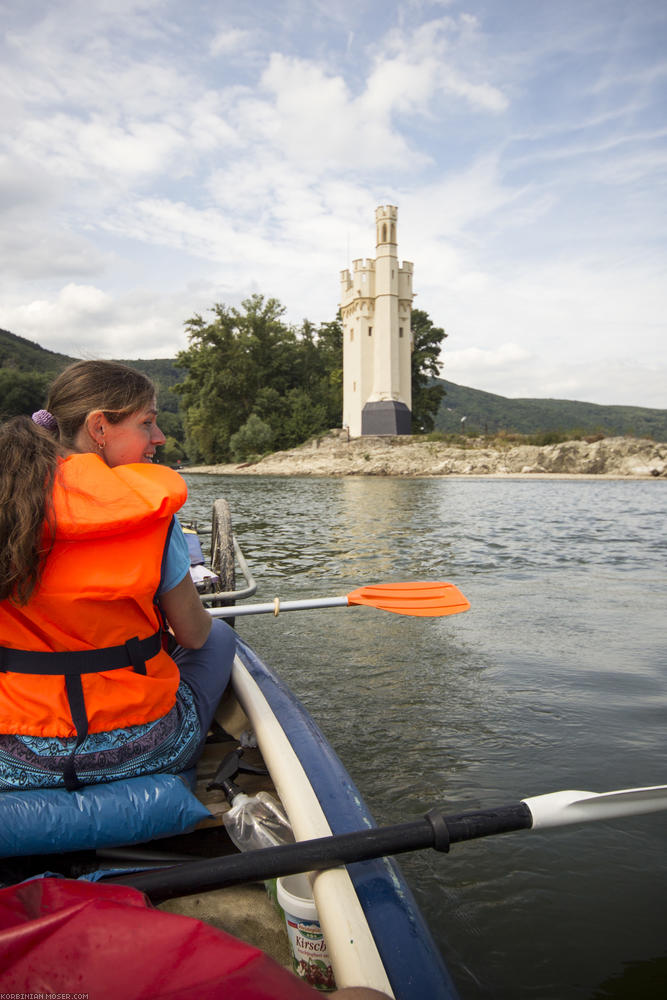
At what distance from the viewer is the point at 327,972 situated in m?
1.46

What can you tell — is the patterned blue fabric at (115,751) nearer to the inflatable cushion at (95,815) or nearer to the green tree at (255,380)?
the inflatable cushion at (95,815)

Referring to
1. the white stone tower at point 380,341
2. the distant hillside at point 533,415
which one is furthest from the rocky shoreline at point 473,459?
the distant hillside at point 533,415

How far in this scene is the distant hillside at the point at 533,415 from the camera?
118 m

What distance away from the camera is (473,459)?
1529 inches

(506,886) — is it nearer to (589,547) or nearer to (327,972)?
(327,972)

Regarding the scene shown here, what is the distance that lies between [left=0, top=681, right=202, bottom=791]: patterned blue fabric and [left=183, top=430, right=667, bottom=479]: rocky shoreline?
118ft

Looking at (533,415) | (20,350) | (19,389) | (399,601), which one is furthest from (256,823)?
(533,415)

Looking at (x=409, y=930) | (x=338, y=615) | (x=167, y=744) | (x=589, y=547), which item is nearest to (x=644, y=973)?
(x=409, y=930)

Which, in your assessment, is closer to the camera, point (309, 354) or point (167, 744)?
point (167, 744)

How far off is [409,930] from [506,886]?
4.06 feet

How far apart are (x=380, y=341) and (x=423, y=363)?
6.18 metres

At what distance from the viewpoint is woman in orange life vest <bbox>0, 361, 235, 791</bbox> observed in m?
1.58

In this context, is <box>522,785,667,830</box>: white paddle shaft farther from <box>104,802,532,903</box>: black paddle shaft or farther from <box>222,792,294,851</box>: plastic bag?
<box>222,792,294,851</box>: plastic bag

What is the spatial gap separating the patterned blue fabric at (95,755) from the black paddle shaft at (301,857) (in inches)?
10.6
